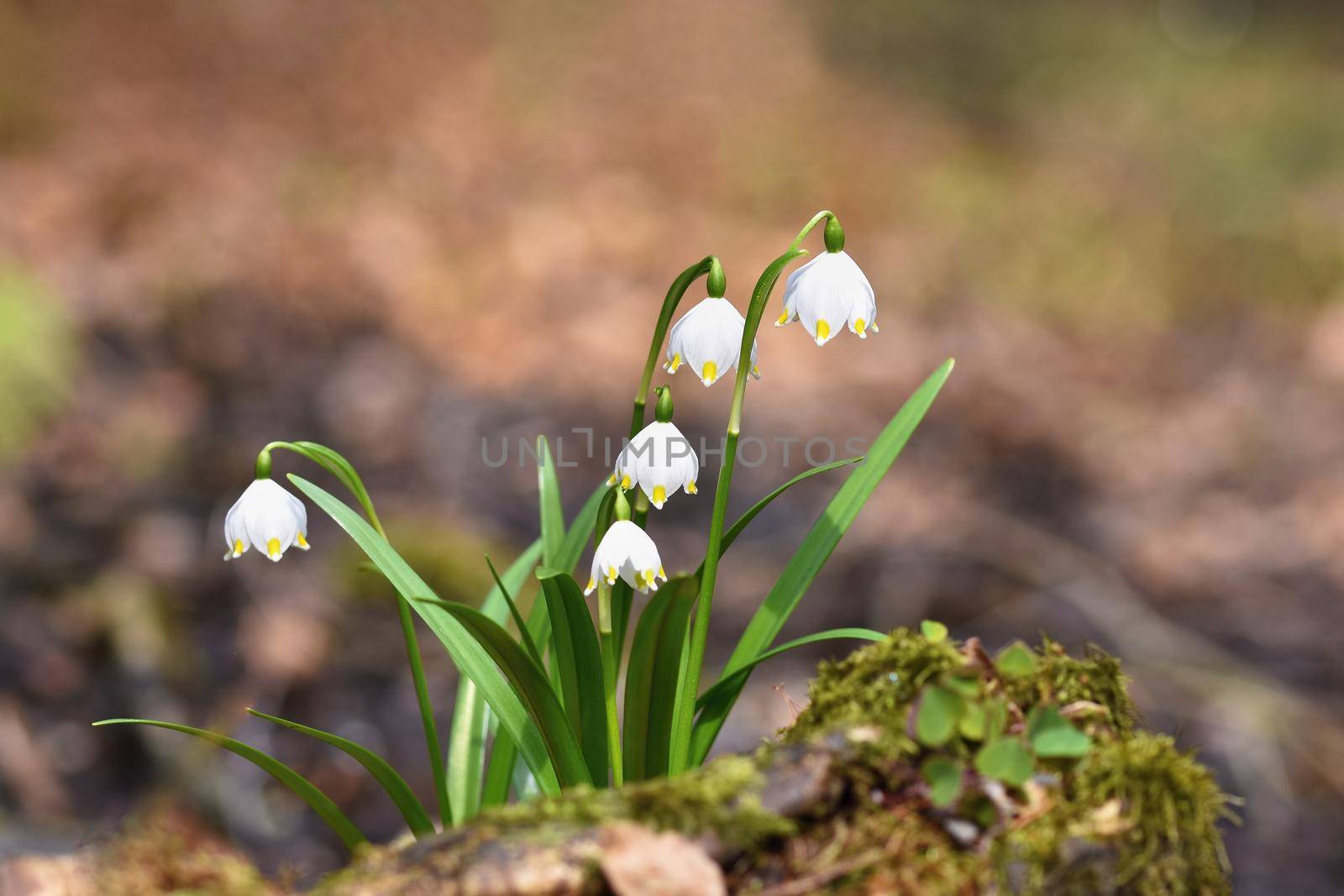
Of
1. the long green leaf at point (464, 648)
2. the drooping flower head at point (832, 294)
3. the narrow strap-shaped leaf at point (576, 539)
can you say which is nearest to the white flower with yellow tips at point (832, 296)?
the drooping flower head at point (832, 294)

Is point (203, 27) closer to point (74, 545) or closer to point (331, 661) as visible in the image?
point (74, 545)

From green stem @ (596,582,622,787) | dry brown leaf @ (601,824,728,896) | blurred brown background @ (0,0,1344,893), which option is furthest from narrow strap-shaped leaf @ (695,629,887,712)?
blurred brown background @ (0,0,1344,893)

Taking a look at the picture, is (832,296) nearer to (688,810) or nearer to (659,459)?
(659,459)

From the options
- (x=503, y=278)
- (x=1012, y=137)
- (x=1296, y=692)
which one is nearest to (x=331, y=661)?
(x=503, y=278)

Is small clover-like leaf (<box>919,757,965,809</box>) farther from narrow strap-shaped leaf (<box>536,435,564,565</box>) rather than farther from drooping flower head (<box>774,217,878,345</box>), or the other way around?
narrow strap-shaped leaf (<box>536,435,564,565</box>)

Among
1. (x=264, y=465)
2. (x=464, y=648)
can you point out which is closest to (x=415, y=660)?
(x=464, y=648)
